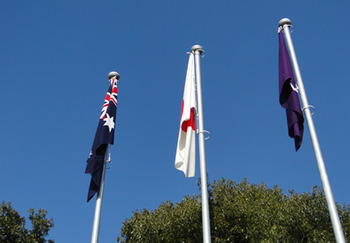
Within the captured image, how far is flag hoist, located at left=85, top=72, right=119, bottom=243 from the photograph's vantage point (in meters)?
10.9

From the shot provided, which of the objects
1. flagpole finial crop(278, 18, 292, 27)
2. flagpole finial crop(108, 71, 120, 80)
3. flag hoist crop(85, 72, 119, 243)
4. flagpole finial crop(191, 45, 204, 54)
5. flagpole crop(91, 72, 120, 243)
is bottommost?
flagpole crop(91, 72, 120, 243)

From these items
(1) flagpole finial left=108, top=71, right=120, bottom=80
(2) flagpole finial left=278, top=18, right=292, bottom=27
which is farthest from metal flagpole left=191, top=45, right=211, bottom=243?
(1) flagpole finial left=108, top=71, right=120, bottom=80

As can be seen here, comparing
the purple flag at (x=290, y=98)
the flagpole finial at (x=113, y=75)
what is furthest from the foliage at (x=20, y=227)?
the purple flag at (x=290, y=98)

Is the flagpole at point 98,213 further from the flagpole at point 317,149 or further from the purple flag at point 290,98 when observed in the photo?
the flagpole at point 317,149

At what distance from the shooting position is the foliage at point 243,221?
2094 cm

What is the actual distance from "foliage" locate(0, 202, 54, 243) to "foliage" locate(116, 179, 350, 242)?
6.52m

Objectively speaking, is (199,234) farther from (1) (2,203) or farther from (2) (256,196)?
(1) (2,203)

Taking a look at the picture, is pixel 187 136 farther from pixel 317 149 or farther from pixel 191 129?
pixel 317 149

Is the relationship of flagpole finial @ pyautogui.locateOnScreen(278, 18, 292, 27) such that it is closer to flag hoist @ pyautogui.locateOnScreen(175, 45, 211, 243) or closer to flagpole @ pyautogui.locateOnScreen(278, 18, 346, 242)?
flagpole @ pyautogui.locateOnScreen(278, 18, 346, 242)

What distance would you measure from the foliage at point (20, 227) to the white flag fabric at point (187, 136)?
1874 cm

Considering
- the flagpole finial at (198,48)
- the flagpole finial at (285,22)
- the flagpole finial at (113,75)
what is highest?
the flagpole finial at (198,48)

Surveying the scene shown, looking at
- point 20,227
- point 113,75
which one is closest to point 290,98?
point 113,75

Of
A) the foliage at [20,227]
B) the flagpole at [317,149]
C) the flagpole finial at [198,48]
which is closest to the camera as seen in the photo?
the flagpole at [317,149]

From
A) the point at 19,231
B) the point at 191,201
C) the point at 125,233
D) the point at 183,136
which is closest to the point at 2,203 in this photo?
the point at 19,231
